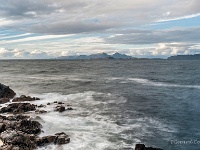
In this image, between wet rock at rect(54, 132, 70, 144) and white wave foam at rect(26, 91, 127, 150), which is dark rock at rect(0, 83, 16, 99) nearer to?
white wave foam at rect(26, 91, 127, 150)

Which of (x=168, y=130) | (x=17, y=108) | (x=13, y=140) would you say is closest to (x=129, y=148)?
(x=168, y=130)

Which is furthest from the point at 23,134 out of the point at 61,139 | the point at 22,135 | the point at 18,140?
the point at 61,139

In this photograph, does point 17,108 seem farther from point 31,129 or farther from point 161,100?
point 161,100

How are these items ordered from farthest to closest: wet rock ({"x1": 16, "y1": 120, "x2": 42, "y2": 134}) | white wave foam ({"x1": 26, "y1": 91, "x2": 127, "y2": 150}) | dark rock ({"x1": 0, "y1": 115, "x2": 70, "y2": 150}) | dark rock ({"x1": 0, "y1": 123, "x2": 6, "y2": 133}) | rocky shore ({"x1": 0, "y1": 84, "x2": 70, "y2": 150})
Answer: wet rock ({"x1": 16, "y1": 120, "x2": 42, "y2": 134}) → dark rock ({"x1": 0, "y1": 123, "x2": 6, "y2": 133}) → white wave foam ({"x1": 26, "y1": 91, "x2": 127, "y2": 150}) → rocky shore ({"x1": 0, "y1": 84, "x2": 70, "y2": 150}) → dark rock ({"x1": 0, "y1": 115, "x2": 70, "y2": 150})

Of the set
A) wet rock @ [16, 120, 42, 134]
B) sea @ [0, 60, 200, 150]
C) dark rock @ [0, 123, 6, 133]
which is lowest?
sea @ [0, 60, 200, 150]

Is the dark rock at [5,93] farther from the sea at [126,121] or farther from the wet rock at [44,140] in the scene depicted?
the wet rock at [44,140]

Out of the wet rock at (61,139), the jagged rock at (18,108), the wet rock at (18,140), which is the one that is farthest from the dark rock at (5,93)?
the wet rock at (61,139)

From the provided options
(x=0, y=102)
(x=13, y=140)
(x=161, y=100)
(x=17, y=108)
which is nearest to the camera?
(x=13, y=140)

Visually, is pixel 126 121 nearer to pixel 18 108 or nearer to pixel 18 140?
pixel 18 140

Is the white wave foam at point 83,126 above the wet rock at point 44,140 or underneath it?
underneath

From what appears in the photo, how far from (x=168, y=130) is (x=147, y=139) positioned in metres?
4.72

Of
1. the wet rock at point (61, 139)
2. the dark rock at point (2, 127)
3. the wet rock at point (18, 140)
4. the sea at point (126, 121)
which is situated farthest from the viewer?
the dark rock at point (2, 127)

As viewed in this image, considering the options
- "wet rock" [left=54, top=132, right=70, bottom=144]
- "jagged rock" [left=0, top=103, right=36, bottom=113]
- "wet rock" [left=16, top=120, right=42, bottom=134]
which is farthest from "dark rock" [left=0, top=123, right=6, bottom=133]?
"jagged rock" [left=0, top=103, right=36, bottom=113]

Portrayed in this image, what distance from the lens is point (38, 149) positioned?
2480 centimetres
